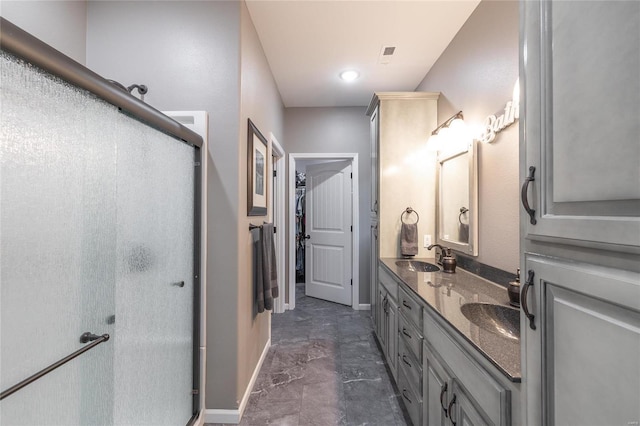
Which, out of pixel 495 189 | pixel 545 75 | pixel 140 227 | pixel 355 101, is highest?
pixel 355 101

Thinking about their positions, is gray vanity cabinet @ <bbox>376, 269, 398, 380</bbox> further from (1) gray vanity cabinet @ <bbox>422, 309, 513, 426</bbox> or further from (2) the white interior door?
(2) the white interior door

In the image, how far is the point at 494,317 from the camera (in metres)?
1.39

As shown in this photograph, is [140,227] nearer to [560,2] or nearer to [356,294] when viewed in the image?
[560,2]

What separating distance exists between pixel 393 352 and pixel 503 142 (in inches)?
62.8

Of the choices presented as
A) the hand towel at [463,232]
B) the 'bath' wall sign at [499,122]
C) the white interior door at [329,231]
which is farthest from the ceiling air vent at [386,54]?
the hand towel at [463,232]

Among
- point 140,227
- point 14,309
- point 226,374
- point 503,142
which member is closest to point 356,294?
point 226,374

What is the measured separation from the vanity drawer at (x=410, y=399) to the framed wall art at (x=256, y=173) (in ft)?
4.84

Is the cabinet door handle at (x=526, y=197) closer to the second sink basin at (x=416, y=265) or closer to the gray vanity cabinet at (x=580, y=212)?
the gray vanity cabinet at (x=580, y=212)

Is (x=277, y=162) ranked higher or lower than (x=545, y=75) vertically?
higher

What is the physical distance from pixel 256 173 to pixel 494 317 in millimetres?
1734

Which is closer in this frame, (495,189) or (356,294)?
(495,189)

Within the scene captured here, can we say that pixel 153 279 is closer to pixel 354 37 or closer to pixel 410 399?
pixel 410 399

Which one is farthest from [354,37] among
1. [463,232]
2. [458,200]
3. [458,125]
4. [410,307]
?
[410,307]

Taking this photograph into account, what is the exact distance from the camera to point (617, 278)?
514 mm
